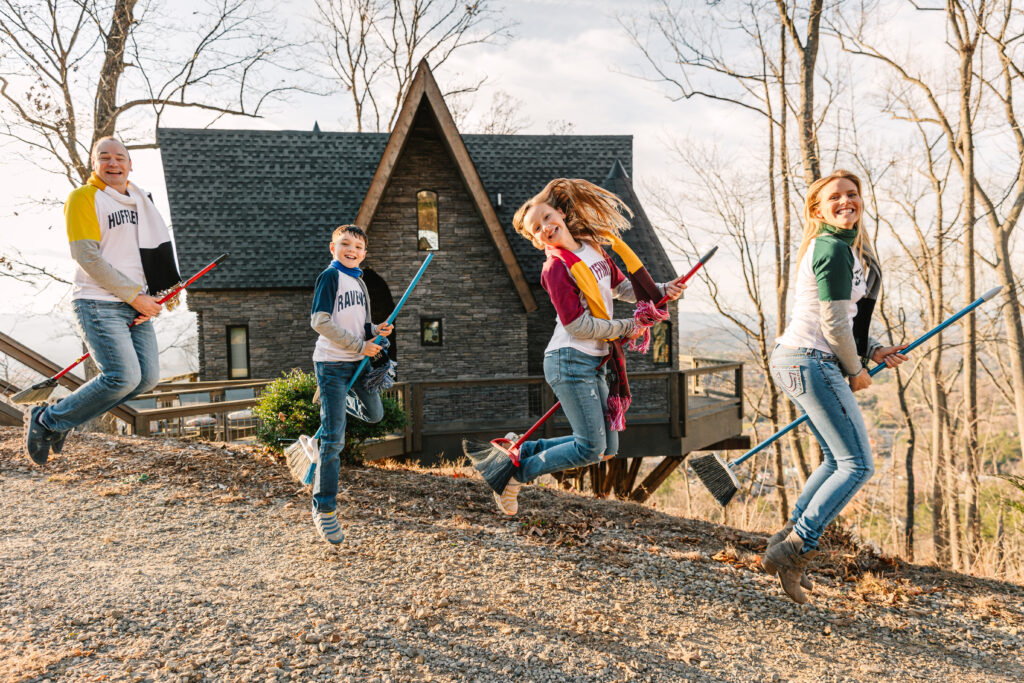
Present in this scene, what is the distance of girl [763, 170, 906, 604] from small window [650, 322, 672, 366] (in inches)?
458

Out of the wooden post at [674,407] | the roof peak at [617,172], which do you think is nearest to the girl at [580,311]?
the wooden post at [674,407]

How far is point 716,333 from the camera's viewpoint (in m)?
20.8

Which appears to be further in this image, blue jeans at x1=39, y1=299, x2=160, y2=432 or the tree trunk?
the tree trunk

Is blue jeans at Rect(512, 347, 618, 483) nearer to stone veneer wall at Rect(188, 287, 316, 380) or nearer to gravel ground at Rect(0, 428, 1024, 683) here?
gravel ground at Rect(0, 428, 1024, 683)

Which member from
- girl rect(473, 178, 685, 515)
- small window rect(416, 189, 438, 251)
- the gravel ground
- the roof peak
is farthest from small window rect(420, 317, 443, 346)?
girl rect(473, 178, 685, 515)

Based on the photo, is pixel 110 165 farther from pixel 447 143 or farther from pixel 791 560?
pixel 447 143

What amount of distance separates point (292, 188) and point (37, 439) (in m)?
12.2

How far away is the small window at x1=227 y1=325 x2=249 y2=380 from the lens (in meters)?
14.6

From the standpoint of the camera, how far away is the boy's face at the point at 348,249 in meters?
4.65

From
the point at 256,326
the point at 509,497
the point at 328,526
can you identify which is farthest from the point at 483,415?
the point at 509,497

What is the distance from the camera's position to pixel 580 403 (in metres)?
3.83

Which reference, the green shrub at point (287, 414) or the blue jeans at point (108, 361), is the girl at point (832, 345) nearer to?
the blue jeans at point (108, 361)

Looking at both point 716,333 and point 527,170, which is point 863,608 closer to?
point 527,170

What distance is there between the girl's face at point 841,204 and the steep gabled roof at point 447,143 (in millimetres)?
9213
